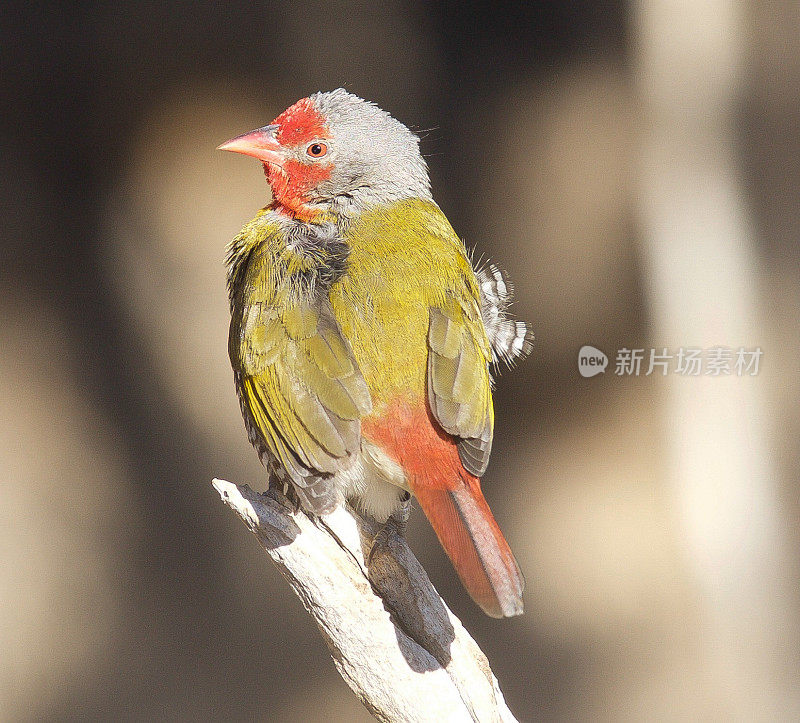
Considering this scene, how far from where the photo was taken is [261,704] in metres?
1.93

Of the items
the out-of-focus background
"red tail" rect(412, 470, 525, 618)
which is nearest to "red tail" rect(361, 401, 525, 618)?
"red tail" rect(412, 470, 525, 618)

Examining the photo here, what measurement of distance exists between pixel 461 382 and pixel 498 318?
11.6 inches

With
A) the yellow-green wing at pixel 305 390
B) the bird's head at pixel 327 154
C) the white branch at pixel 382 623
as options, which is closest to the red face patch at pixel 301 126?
the bird's head at pixel 327 154

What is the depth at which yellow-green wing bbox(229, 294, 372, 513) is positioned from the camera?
100cm

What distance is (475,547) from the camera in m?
0.94

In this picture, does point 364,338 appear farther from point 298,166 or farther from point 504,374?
point 504,374

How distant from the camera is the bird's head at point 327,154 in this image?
3.73ft

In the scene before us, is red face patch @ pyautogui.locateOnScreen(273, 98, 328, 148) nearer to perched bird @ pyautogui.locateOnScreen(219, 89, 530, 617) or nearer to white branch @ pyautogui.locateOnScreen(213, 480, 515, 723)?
perched bird @ pyautogui.locateOnScreen(219, 89, 530, 617)

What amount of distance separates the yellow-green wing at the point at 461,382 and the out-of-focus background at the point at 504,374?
2.32 feet

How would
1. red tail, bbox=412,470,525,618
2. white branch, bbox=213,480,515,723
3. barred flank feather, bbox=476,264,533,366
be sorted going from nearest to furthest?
red tail, bbox=412,470,525,618 → white branch, bbox=213,480,515,723 → barred flank feather, bbox=476,264,533,366

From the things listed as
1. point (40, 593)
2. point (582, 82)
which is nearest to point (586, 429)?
point (582, 82)

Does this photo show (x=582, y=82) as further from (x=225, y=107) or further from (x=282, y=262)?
(x=282, y=262)

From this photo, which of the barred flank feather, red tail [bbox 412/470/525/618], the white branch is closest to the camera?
red tail [bbox 412/470/525/618]

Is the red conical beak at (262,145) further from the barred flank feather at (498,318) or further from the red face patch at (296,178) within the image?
the barred flank feather at (498,318)
